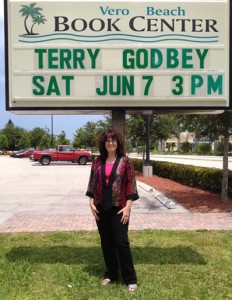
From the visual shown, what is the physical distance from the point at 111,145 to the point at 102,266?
5.68ft

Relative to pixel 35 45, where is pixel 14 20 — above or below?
above

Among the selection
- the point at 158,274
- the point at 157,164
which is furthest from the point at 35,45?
the point at 157,164

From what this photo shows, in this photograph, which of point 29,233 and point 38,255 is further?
point 29,233

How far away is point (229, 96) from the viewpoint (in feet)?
17.3

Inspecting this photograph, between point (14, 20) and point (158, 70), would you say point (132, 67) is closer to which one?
point (158, 70)

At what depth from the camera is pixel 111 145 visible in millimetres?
4285

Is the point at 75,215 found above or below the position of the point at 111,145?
below

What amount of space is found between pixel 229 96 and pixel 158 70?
994mm

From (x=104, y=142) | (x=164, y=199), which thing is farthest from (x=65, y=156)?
(x=104, y=142)

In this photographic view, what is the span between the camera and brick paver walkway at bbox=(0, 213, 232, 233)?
7.38m

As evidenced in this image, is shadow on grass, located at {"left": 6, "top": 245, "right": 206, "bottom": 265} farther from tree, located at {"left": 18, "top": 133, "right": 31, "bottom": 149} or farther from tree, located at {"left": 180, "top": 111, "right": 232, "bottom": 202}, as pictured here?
tree, located at {"left": 18, "top": 133, "right": 31, "bottom": 149}

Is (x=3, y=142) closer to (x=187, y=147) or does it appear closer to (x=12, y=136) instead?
(x=12, y=136)

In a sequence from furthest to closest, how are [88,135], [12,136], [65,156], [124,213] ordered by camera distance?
[12,136], [88,135], [65,156], [124,213]

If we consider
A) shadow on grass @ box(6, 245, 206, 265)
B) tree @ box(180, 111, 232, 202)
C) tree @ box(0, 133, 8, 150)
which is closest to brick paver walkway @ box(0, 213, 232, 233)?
shadow on grass @ box(6, 245, 206, 265)
